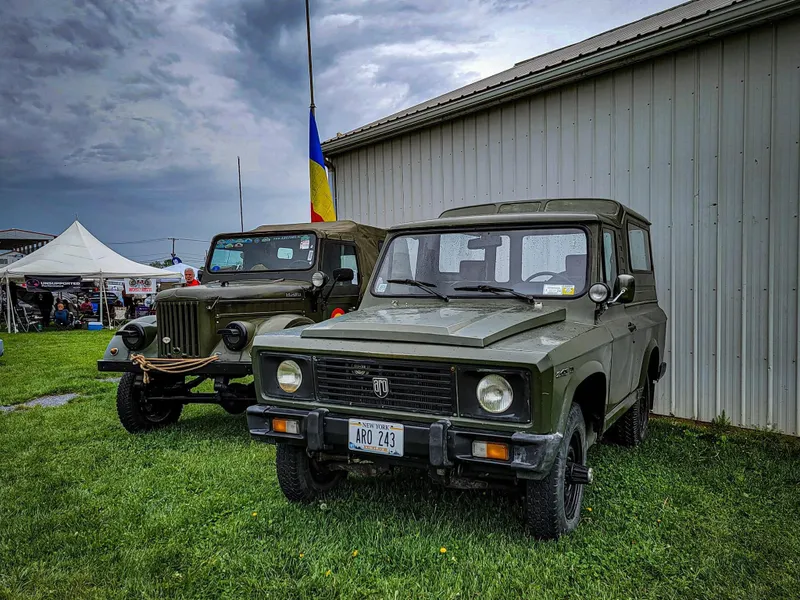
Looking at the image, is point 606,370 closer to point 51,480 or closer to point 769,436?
point 769,436

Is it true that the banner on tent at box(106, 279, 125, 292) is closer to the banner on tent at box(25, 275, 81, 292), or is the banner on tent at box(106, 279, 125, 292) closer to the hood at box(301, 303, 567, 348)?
the banner on tent at box(25, 275, 81, 292)

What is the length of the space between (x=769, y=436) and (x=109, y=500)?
219 inches

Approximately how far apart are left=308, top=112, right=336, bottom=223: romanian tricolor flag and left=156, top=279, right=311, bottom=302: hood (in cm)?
296

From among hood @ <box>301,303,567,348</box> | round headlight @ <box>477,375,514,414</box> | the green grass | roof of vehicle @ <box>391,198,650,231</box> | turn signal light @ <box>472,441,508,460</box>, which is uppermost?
roof of vehicle @ <box>391,198,650,231</box>

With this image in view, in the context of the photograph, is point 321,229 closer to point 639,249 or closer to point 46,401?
point 639,249

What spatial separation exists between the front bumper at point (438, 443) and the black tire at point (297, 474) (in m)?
0.30

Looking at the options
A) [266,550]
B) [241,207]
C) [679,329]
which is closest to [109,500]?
[266,550]

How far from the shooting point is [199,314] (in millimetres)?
5379

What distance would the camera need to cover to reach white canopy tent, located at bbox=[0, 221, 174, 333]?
17.6m

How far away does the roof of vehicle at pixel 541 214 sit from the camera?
388 cm

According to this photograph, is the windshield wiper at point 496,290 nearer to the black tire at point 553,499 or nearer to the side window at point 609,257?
the side window at point 609,257

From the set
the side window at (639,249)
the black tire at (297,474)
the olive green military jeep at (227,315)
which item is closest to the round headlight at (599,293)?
the side window at (639,249)

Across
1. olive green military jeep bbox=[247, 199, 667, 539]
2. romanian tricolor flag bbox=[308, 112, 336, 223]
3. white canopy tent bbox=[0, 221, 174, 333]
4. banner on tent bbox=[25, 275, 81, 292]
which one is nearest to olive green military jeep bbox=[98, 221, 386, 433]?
olive green military jeep bbox=[247, 199, 667, 539]

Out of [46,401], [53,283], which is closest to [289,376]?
[46,401]
